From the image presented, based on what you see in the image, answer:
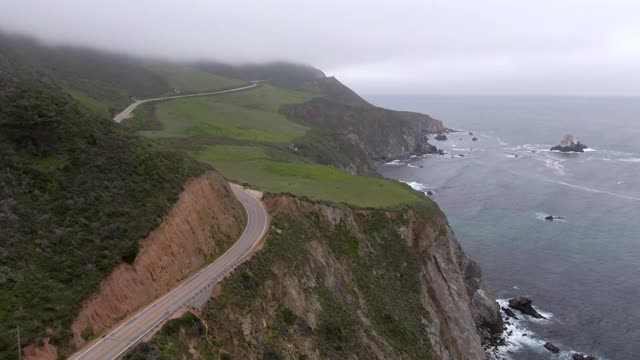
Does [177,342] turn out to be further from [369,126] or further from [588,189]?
[369,126]

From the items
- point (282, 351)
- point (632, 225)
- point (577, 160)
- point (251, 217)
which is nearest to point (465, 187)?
point (632, 225)

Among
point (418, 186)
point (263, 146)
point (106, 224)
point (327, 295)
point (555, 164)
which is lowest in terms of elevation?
point (418, 186)

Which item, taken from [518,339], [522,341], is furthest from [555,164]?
[522,341]

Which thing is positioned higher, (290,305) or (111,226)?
(111,226)

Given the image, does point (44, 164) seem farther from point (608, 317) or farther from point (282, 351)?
point (608, 317)

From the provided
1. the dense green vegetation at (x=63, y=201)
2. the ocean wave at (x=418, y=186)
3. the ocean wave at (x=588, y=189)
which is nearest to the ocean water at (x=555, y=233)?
the ocean wave at (x=588, y=189)

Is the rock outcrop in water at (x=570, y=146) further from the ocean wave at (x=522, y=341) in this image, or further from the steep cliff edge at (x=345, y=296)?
the steep cliff edge at (x=345, y=296)
